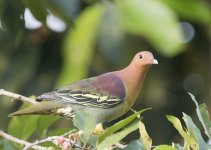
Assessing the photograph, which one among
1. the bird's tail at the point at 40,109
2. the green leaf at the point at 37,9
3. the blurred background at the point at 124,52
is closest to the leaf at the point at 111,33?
the blurred background at the point at 124,52

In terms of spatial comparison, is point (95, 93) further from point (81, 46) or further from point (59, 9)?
point (81, 46)

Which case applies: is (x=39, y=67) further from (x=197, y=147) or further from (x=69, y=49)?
(x=197, y=147)

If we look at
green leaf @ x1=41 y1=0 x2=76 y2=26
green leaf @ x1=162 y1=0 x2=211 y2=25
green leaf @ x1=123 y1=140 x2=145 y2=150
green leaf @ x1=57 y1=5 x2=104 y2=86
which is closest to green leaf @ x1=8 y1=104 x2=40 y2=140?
green leaf @ x1=41 y1=0 x2=76 y2=26

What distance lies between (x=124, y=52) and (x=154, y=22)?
2.12ft

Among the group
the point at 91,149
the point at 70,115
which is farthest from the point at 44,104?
the point at 91,149

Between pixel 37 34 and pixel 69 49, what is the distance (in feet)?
1.44

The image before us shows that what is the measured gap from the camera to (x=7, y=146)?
7.99 feet

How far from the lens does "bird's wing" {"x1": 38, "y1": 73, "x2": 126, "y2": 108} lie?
2.68 meters

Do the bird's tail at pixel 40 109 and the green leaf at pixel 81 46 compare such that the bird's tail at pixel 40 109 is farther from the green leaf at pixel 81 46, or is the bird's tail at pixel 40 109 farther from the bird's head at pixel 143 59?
the green leaf at pixel 81 46

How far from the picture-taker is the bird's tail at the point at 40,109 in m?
2.54

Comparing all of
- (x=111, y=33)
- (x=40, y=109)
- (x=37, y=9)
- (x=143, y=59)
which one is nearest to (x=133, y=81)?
(x=143, y=59)

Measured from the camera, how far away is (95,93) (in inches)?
108

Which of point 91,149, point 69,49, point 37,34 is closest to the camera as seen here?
point 91,149

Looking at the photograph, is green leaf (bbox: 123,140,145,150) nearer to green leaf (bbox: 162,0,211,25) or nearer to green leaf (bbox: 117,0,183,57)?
green leaf (bbox: 117,0,183,57)
